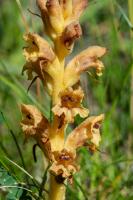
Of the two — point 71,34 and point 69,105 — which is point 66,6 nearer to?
point 71,34

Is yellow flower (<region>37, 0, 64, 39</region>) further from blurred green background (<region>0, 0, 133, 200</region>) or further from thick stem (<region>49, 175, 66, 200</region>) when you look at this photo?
thick stem (<region>49, 175, 66, 200</region>)

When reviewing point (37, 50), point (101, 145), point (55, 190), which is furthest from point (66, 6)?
point (101, 145)

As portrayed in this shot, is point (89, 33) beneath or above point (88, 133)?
above

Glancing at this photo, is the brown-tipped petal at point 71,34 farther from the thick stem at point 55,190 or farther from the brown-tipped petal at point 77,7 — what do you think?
the thick stem at point 55,190

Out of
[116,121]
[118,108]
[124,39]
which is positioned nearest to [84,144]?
[116,121]

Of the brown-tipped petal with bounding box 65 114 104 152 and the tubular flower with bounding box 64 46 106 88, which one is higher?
the tubular flower with bounding box 64 46 106 88

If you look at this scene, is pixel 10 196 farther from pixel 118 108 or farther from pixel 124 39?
pixel 124 39

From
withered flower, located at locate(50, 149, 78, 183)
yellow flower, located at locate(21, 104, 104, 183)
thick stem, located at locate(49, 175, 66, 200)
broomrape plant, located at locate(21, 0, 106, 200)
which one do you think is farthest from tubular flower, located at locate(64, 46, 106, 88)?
thick stem, located at locate(49, 175, 66, 200)
